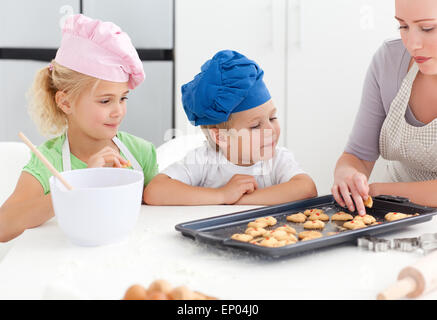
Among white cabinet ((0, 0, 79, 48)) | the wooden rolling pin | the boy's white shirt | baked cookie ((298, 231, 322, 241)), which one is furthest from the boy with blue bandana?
white cabinet ((0, 0, 79, 48))

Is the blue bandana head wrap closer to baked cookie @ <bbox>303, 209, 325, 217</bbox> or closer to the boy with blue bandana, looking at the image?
the boy with blue bandana

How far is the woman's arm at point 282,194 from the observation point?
1323 millimetres

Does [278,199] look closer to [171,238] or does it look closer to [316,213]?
[316,213]

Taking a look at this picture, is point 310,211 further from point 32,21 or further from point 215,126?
point 32,21

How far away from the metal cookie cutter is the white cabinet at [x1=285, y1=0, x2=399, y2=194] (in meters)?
1.80

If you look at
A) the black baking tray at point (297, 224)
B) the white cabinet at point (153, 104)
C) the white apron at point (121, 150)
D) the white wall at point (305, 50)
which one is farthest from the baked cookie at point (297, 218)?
the white cabinet at point (153, 104)

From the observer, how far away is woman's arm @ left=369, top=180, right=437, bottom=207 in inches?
49.9

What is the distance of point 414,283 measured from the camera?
70 centimetres

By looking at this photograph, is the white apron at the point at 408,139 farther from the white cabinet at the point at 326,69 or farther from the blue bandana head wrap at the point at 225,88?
the white cabinet at the point at 326,69

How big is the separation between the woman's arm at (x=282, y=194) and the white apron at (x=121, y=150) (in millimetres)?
375

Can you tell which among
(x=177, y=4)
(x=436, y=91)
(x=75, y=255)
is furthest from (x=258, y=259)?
(x=177, y=4)

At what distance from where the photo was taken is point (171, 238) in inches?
39.9

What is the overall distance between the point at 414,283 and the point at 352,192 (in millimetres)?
494

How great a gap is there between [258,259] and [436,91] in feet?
2.87
